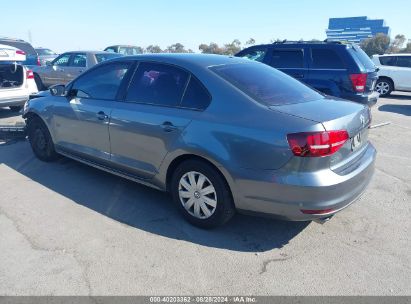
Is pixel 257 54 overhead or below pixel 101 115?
overhead

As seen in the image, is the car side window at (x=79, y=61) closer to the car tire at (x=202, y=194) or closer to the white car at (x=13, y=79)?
the white car at (x=13, y=79)

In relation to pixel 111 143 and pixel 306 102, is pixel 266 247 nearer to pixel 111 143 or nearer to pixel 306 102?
pixel 306 102

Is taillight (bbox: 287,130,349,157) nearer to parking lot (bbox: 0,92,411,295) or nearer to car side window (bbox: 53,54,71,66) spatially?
parking lot (bbox: 0,92,411,295)

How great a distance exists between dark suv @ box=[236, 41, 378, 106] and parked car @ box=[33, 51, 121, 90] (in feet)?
18.4

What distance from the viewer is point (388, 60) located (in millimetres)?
13930

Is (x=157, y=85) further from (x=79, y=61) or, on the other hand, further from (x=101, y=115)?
(x=79, y=61)

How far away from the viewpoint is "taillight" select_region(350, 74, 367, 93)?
6.83 meters

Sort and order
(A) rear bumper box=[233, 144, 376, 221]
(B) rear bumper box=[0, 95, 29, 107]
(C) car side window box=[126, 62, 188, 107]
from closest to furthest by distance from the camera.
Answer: (A) rear bumper box=[233, 144, 376, 221] → (C) car side window box=[126, 62, 188, 107] → (B) rear bumper box=[0, 95, 29, 107]

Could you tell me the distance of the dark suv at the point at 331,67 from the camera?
691 cm

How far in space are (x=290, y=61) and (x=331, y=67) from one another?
3.33 ft

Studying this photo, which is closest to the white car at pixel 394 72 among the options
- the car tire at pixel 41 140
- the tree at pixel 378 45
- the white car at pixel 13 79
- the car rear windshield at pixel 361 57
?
the car rear windshield at pixel 361 57

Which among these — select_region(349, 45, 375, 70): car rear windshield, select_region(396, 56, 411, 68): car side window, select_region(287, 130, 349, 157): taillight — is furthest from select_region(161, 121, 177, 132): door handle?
select_region(396, 56, 411, 68): car side window

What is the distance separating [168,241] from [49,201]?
166 cm

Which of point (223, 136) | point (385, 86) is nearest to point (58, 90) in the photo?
point (223, 136)
